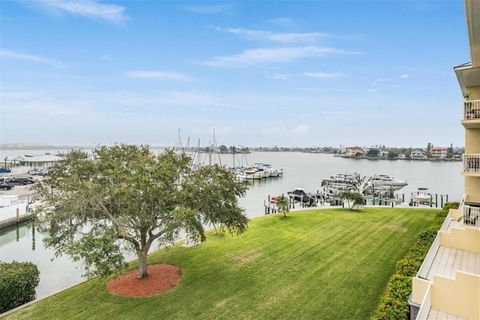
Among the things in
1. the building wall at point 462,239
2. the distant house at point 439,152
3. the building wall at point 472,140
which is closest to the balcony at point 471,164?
the building wall at point 472,140

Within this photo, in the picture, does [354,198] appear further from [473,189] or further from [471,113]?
[471,113]

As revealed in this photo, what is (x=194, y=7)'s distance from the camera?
19984 mm

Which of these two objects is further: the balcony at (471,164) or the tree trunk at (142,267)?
the tree trunk at (142,267)

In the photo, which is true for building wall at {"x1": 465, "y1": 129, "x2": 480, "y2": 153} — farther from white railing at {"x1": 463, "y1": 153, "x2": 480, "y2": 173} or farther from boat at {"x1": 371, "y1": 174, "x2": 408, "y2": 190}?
boat at {"x1": 371, "y1": 174, "x2": 408, "y2": 190}

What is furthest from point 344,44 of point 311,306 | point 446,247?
point 311,306

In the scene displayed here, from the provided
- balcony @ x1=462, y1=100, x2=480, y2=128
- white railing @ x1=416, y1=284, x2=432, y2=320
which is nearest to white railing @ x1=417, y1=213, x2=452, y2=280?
white railing @ x1=416, y1=284, x2=432, y2=320

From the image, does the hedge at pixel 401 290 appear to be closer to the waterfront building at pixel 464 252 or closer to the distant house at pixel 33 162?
the waterfront building at pixel 464 252

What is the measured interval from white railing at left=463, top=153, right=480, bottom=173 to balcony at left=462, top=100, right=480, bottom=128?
1.24 metres

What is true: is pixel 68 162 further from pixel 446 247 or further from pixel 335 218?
pixel 335 218

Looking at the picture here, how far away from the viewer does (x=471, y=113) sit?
38.0 feet

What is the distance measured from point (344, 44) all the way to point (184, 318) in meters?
25.5

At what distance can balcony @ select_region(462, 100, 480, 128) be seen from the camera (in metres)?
11.4

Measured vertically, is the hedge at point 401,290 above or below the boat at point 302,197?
above

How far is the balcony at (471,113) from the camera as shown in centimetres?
1141
